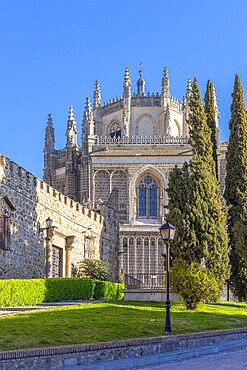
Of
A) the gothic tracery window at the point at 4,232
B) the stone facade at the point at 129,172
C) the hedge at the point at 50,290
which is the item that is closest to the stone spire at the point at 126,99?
the stone facade at the point at 129,172

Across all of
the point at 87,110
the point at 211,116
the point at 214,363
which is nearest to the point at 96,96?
the point at 87,110

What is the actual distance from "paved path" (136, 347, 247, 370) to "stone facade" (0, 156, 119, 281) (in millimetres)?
9871

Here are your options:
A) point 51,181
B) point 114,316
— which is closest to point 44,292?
point 114,316

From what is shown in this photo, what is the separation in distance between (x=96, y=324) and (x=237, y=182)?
18453mm

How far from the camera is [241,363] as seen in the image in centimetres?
1260

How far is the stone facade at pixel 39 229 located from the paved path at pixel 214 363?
9.87 meters

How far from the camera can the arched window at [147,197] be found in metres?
52.0

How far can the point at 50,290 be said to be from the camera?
74.4 feet

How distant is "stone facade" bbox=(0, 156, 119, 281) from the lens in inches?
886

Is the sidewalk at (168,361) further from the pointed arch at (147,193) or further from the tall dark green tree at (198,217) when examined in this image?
the pointed arch at (147,193)

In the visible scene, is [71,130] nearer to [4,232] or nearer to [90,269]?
[90,269]

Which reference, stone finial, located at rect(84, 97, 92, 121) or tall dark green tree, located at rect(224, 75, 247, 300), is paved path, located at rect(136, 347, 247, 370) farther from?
stone finial, located at rect(84, 97, 92, 121)

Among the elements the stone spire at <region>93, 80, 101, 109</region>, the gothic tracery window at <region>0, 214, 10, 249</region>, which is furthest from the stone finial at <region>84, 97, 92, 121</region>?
the gothic tracery window at <region>0, 214, 10, 249</region>

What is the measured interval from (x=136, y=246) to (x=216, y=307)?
24874mm
